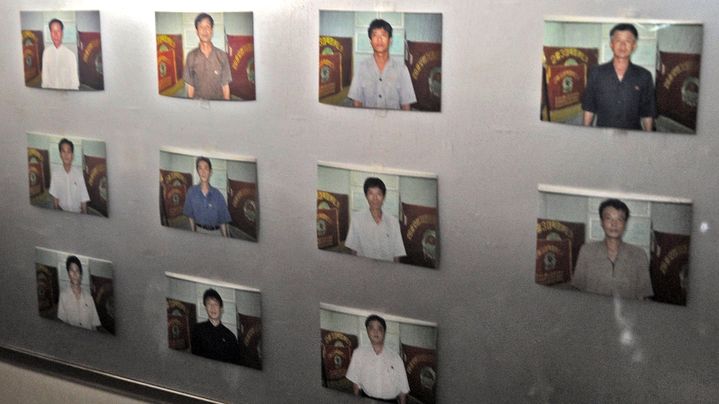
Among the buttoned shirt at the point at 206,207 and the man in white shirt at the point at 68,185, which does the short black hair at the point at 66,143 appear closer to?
the man in white shirt at the point at 68,185

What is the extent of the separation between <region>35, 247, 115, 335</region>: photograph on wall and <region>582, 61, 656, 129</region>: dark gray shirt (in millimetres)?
1290

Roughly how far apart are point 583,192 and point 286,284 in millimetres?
707

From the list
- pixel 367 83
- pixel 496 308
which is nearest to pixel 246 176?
pixel 367 83

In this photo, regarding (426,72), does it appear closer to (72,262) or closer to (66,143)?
(66,143)

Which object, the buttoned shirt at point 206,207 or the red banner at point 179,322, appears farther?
the red banner at point 179,322

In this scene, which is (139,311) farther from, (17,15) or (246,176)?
(17,15)

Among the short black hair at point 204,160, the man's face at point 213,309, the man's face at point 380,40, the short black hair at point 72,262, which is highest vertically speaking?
the man's face at point 380,40

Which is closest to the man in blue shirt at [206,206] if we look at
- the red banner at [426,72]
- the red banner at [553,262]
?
the red banner at [426,72]

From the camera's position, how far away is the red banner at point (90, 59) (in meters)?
2.31

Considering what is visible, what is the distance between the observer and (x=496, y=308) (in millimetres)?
1838

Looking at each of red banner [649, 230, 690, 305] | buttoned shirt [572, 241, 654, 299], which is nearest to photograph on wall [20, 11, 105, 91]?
buttoned shirt [572, 241, 654, 299]

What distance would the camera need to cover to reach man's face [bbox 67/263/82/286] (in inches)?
98.2

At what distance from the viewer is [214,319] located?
2.27 metres

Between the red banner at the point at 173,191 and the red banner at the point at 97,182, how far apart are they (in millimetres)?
188
